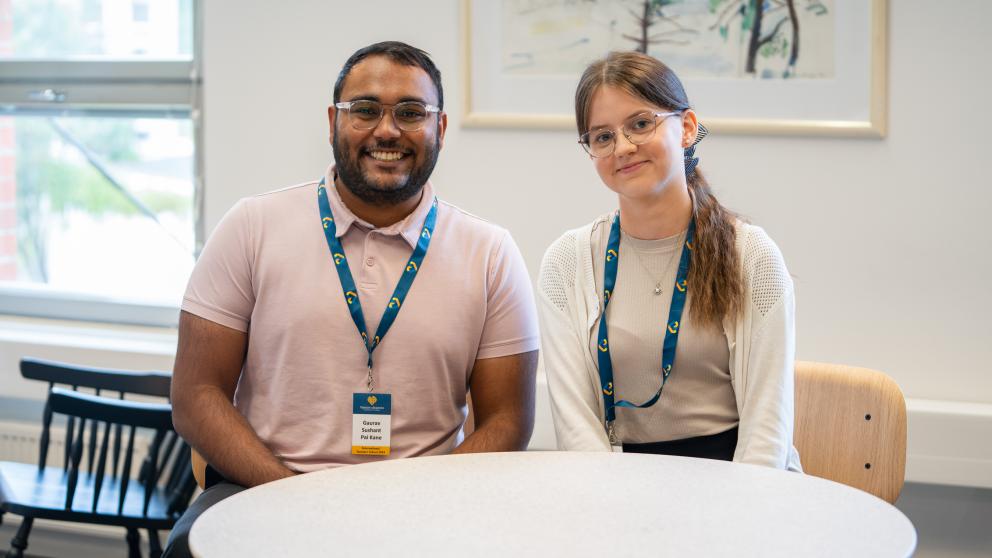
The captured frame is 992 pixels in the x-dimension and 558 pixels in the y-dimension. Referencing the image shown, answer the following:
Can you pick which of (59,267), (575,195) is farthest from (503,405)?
(59,267)

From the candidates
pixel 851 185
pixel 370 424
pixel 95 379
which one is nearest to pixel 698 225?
pixel 370 424

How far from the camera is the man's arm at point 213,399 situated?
2.05 metres

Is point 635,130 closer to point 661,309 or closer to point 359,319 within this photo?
point 661,309

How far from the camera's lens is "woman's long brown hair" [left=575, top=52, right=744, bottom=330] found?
2.00 meters

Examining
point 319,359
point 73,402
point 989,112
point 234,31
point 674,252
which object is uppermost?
point 234,31

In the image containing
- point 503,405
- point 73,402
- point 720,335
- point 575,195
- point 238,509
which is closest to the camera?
point 238,509

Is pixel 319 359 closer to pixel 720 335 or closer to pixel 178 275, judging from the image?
pixel 720 335

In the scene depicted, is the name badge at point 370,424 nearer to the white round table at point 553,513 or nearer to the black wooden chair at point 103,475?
the white round table at point 553,513

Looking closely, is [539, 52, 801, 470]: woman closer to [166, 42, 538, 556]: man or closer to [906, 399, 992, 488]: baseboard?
[166, 42, 538, 556]: man

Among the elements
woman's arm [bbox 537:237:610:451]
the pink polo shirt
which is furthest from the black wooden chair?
woman's arm [bbox 537:237:610:451]

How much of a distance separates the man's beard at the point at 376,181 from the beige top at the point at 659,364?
498 mm

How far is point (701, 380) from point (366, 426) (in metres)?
0.69

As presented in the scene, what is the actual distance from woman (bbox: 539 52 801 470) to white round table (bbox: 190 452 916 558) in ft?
1.04

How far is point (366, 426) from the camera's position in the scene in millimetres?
2059
